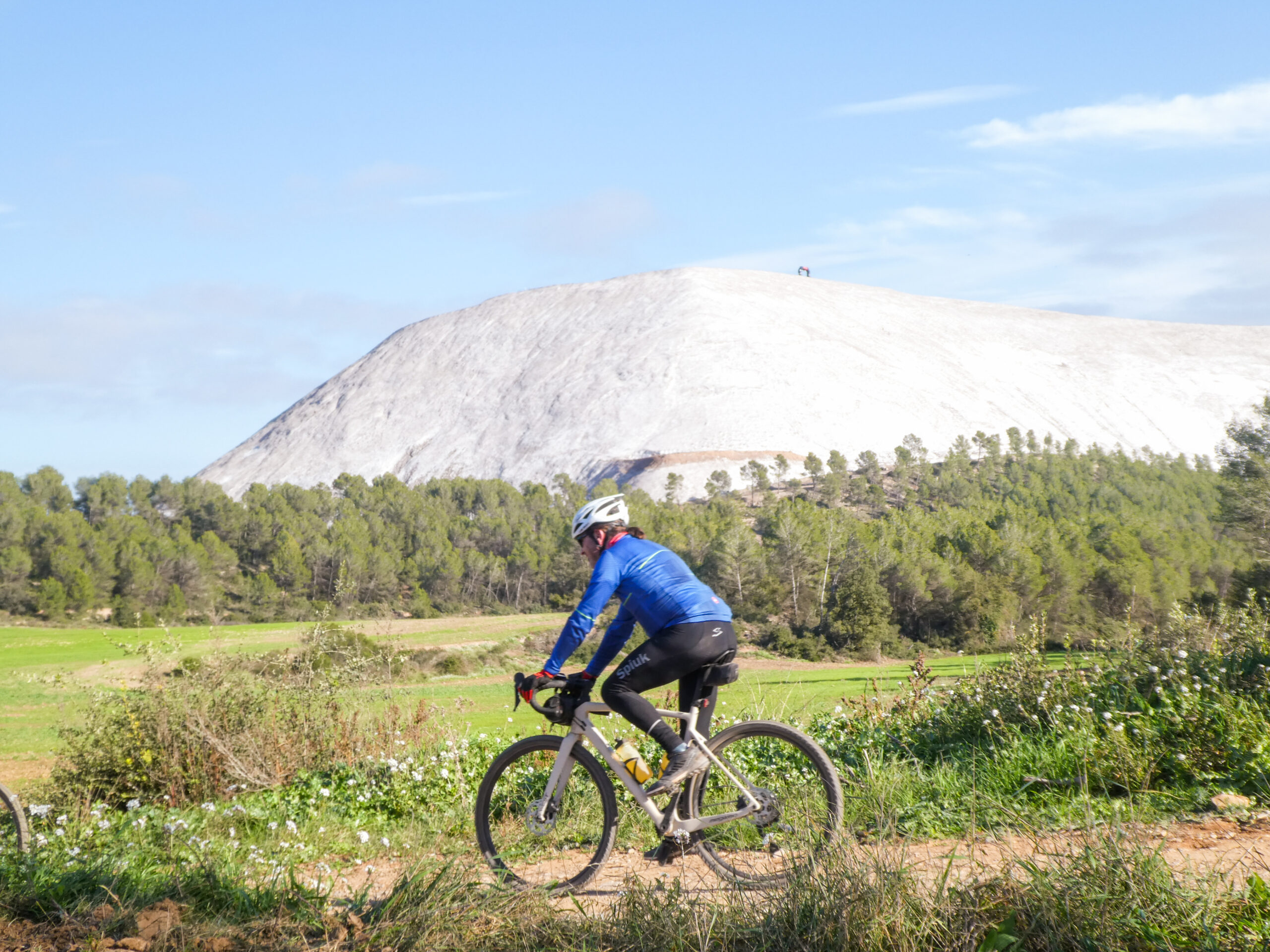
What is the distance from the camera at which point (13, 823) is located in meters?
5.48

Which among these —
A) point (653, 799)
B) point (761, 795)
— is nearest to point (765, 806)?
point (761, 795)

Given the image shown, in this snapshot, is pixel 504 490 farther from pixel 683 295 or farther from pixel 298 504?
pixel 683 295

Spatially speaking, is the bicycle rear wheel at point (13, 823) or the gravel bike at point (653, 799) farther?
the bicycle rear wheel at point (13, 823)

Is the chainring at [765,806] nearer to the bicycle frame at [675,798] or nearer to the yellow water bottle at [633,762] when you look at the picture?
the bicycle frame at [675,798]

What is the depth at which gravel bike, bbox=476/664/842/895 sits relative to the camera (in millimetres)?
4766

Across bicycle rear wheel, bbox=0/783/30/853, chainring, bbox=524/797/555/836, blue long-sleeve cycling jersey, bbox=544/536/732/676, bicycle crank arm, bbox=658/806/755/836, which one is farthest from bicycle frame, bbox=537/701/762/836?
bicycle rear wheel, bbox=0/783/30/853

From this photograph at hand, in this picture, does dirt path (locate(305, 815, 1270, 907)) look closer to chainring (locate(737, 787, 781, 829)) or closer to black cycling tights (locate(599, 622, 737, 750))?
chainring (locate(737, 787, 781, 829))

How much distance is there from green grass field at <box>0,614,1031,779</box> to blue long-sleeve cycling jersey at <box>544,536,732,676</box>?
7.10 ft

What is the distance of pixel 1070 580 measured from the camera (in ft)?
205

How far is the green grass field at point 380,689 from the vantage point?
10016 millimetres

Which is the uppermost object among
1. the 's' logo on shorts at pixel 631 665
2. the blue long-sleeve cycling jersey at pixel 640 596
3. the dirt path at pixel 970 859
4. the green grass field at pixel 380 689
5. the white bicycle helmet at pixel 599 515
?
the white bicycle helmet at pixel 599 515

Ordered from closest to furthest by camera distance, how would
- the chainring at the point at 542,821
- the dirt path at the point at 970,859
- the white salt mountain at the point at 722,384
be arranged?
the dirt path at the point at 970,859 → the chainring at the point at 542,821 → the white salt mountain at the point at 722,384

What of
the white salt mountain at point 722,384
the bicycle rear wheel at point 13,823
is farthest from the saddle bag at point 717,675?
the white salt mountain at point 722,384

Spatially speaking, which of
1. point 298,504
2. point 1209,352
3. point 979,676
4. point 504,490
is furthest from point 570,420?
point 979,676
